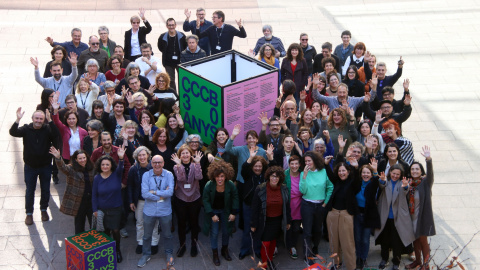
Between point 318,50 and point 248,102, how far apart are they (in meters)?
7.16

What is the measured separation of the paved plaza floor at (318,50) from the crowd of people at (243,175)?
42cm

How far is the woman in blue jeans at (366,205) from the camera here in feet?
33.8

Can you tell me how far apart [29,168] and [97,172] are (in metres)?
1.51

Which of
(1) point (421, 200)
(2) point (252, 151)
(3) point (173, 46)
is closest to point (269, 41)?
(3) point (173, 46)

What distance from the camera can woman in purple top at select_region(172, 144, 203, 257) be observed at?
416 inches

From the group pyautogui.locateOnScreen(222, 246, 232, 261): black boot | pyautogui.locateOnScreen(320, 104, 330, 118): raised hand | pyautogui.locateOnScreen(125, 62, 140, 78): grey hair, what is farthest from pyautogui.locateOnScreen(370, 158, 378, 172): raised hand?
pyautogui.locateOnScreen(125, 62, 140, 78): grey hair

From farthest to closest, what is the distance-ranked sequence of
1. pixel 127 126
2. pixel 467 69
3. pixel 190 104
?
pixel 467 69 < pixel 190 104 < pixel 127 126

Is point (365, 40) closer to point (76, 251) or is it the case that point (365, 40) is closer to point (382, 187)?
point (382, 187)

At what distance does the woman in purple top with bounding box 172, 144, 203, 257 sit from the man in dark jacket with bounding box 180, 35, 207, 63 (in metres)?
4.01

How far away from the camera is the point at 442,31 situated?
65.3 feet

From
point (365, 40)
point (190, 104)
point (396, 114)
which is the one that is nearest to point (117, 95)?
point (190, 104)

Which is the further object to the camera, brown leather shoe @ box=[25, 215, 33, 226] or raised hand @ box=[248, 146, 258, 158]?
brown leather shoe @ box=[25, 215, 33, 226]

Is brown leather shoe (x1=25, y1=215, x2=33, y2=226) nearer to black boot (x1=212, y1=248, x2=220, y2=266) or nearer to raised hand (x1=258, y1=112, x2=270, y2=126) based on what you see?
black boot (x1=212, y1=248, x2=220, y2=266)

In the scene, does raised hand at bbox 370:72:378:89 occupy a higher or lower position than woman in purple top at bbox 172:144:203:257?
higher
